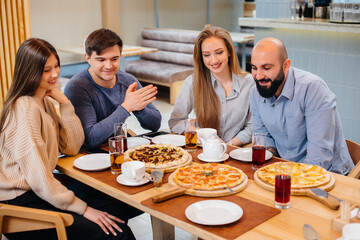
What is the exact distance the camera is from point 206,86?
9.75 feet

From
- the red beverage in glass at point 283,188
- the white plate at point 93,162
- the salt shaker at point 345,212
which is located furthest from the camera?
the white plate at point 93,162

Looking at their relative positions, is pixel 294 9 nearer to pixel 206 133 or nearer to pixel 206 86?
pixel 206 86

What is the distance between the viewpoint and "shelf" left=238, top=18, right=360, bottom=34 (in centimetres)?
402

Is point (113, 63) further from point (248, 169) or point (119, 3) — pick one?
point (119, 3)

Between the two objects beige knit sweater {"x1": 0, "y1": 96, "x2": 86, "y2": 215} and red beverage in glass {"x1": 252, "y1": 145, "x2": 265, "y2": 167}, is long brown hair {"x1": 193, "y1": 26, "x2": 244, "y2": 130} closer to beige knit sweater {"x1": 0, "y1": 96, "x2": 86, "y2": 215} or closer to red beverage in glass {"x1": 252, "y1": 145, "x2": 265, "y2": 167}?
red beverage in glass {"x1": 252, "y1": 145, "x2": 265, "y2": 167}

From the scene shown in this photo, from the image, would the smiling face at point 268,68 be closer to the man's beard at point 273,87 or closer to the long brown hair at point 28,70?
the man's beard at point 273,87

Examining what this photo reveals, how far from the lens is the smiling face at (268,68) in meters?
2.48

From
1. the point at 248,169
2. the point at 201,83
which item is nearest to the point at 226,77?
the point at 201,83

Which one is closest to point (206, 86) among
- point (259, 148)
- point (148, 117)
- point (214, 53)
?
point (214, 53)

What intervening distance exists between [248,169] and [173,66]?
5.28 metres

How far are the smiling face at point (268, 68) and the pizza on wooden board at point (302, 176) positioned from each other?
57 cm

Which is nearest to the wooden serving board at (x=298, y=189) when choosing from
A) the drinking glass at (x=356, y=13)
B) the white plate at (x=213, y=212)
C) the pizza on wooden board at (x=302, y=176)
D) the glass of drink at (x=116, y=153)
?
the pizza on wooden board at (x=302, y=176)

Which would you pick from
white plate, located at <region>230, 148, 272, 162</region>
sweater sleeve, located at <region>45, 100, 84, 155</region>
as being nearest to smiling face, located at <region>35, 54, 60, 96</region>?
sweater sleeve, located at <region>45, 100, 84, 155</region>

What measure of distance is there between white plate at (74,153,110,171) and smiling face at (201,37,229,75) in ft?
3.11
